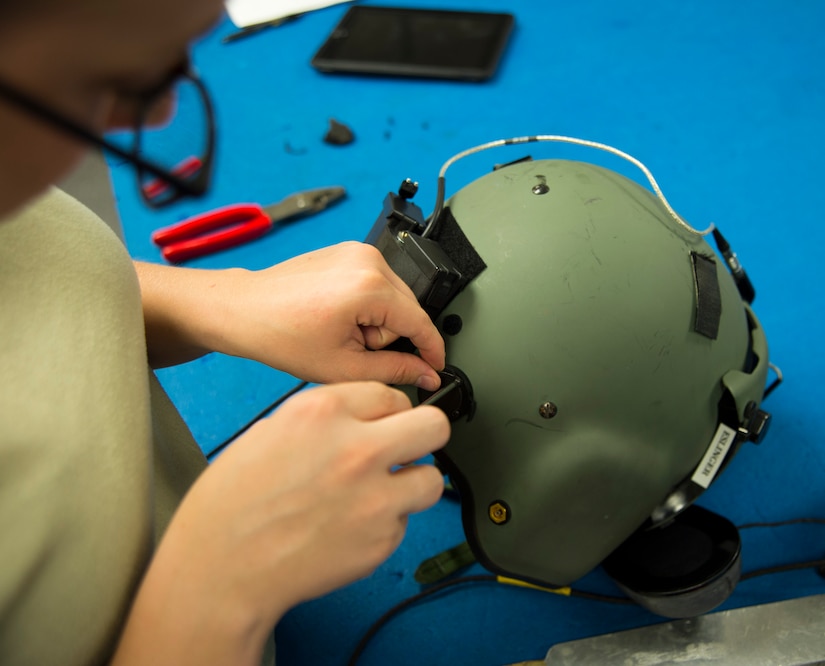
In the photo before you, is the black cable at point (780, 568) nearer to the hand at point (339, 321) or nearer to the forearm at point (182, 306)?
the hand at point (339, 321)

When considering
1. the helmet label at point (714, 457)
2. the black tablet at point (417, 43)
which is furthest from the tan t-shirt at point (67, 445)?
the black tablet at point (417, 43)

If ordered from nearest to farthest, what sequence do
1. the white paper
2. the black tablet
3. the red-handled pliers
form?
the red-handled pliers
the black tablet
the white paper

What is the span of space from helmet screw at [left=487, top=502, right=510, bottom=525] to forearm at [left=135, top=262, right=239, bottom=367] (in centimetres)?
34

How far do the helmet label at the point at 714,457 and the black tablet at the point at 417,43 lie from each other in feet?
3.41

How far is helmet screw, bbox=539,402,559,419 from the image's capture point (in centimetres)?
70

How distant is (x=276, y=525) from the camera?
1.57 ft

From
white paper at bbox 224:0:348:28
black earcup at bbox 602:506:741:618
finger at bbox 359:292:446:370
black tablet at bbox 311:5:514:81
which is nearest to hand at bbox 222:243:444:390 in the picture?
finger at bbox 359:292:446:370

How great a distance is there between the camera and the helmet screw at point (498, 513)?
29.3 inches

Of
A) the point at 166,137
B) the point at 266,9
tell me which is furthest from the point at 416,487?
the point at 266,9

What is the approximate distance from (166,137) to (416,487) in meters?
0.29

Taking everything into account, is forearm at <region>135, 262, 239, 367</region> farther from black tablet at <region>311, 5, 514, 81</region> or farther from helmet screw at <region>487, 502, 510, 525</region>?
black tablet at <region>311, 5, 514, 81</region>

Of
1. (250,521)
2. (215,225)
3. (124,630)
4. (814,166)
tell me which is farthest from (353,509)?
(814,166)

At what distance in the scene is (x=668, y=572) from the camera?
761mm

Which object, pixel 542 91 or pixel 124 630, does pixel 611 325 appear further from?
pixel 542 91
